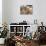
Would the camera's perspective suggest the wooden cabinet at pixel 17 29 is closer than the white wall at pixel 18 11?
Yes

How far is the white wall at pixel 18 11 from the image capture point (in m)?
6.54

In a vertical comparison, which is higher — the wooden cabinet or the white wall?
the white wall

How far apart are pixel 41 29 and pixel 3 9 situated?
1921 millimetres

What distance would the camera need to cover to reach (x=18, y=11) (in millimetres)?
6578

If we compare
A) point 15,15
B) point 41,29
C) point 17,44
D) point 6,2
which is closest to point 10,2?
point 6,2

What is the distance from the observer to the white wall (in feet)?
21.5

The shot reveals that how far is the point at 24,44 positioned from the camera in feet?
12.5

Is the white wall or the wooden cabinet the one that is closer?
the wooden cabinet

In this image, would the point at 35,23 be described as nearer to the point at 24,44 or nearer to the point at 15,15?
the point at 15,15

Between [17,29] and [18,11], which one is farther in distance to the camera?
[18,11]

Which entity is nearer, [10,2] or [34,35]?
[34,35]

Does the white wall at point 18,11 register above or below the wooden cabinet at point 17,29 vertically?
above

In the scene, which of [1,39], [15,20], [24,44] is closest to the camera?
[24,44]

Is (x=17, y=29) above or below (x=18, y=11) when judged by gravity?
below
